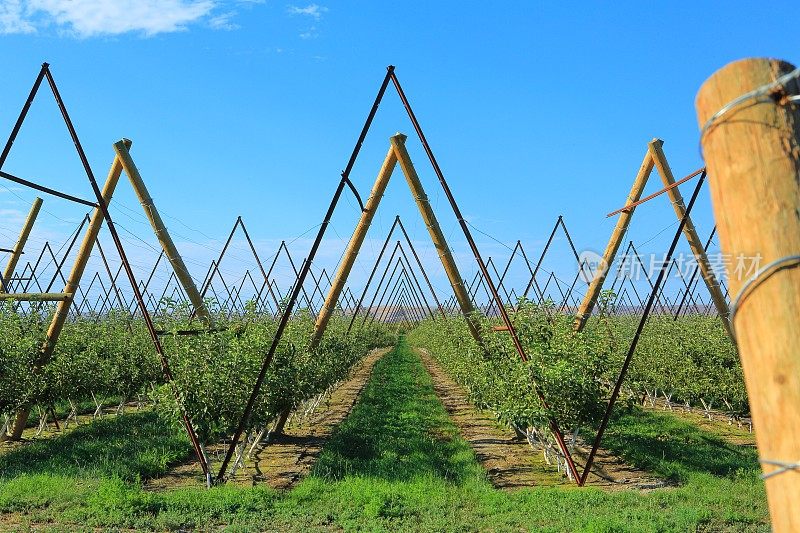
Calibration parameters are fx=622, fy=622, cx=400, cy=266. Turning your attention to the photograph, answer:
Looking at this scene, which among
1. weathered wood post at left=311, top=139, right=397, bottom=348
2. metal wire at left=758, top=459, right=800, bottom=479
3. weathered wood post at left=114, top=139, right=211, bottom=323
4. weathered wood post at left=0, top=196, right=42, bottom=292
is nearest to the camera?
metal wire at left=758, top=459, right=800, bottom=479

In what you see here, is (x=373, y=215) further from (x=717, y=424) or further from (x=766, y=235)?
(x=717, y=424)

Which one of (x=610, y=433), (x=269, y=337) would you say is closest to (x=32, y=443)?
(x=269, y=337)

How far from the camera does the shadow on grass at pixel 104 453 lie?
960 centimetres

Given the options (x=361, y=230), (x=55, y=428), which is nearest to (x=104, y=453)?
(x=55, y=428)

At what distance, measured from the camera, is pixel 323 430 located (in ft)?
47.0

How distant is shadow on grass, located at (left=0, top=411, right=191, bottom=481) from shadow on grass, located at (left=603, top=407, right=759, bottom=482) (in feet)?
25.7

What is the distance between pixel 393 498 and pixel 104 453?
19.9 ft

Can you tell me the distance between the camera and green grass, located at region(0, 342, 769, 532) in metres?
7.10

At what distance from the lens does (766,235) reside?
5.46 ft

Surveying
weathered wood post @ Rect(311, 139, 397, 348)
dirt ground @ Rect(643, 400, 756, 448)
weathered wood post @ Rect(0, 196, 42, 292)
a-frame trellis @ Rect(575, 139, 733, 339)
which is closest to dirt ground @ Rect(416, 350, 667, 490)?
a-frame trellis @ Rect(575, 139, 733, 339)

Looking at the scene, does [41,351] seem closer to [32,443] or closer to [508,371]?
[32,443]

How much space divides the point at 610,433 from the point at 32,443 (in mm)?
11680

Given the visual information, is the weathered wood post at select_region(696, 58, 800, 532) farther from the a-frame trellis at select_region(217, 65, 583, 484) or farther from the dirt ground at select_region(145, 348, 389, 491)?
the dirt ground at select_region(145, 348, 389, 491)

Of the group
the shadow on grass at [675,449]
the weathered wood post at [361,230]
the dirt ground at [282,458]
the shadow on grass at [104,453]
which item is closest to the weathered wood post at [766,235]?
the dirt ground at [282,458]
